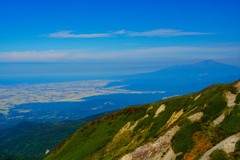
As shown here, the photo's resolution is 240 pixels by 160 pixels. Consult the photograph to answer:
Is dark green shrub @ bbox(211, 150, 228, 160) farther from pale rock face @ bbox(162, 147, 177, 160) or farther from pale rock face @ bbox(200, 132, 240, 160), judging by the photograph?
pale rock face @ bbox(162, 147, 177, 160)

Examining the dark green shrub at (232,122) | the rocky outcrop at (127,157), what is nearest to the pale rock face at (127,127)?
the rocky outcrop at (127,157)

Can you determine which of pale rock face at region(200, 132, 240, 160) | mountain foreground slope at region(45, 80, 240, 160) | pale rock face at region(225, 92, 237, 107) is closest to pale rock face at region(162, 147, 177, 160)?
mountain foreground slope at region(45, 80, 240, 160)

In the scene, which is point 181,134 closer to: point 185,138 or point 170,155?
point 185,138

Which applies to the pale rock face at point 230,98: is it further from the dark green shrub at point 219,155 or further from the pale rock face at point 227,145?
the dark green shrub at point 219,155

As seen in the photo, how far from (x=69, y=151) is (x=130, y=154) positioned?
45.0 metres

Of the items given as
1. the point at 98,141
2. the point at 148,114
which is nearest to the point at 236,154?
the point at 148,114

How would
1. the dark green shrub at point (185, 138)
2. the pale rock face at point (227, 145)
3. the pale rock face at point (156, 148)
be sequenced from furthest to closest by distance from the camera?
the pale rock face at point (156, 148) → the dark green shrub at point (185, 138) → the pale rock face at point (227, 145)

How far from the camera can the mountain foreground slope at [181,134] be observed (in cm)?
2908

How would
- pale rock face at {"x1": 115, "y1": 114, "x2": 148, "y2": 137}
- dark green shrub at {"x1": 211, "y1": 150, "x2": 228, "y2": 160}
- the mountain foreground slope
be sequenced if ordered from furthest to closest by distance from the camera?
pale rock face at {"x1": 115, "y1": 114, "x2": 148, "y2": 137} < the mountain foreground slope < dark green shrub at {"x1": 211, "y1": 150, "x2": 228, "y2": 160}

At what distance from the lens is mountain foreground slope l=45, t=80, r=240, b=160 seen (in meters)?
29.1

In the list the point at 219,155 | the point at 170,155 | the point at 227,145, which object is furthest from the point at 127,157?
the point at 227,145

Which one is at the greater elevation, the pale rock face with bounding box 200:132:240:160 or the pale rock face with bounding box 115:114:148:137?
the pale rock face with bounding box 200:132:240:160

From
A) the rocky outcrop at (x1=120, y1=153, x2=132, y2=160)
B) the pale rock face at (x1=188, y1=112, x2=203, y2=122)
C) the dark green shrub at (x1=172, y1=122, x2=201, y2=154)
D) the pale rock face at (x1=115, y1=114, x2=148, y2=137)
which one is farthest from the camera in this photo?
the pale rock face at (x1=115, y1=114, x2=148, y2=137)

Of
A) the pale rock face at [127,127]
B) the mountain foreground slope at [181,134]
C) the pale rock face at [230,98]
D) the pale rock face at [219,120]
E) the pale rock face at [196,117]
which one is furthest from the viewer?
the pale rock face at [127,127]
